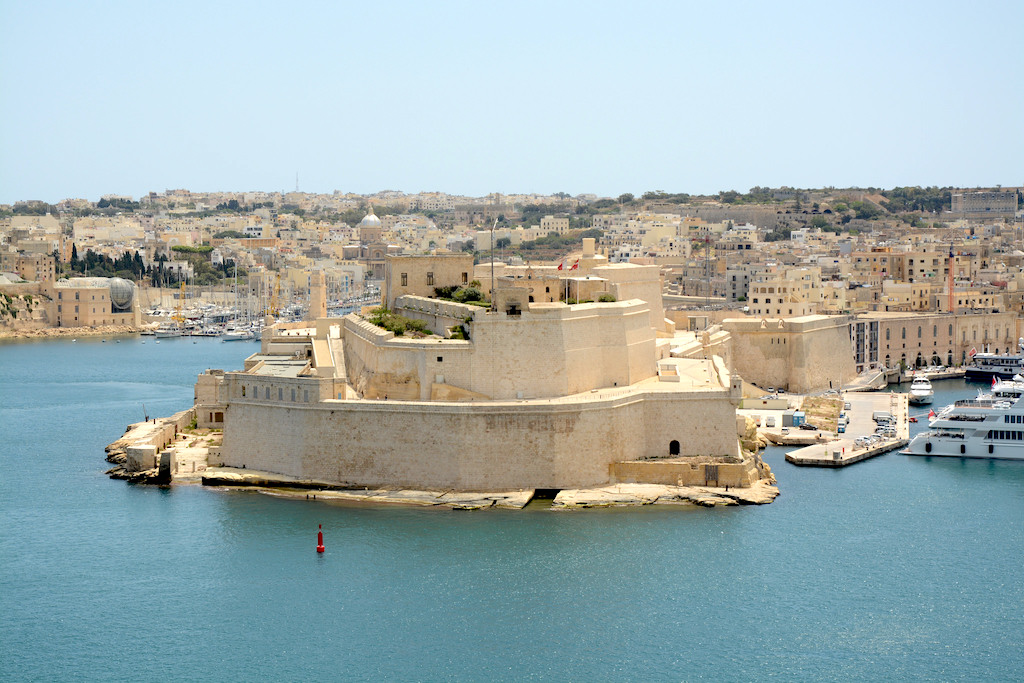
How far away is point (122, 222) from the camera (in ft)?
365

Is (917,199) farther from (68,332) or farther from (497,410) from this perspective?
(497,410)

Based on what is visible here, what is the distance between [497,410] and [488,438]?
547 millimetres

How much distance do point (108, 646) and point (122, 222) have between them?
95576mm

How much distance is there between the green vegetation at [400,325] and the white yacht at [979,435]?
11247mm

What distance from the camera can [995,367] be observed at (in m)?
43.7

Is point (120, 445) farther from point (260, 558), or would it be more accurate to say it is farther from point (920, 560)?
point (920, 560)

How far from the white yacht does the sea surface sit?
1.89 m

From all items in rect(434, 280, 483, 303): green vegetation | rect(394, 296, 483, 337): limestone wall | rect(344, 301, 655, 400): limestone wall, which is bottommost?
rect(344, 301, 655, 400): limestone wall

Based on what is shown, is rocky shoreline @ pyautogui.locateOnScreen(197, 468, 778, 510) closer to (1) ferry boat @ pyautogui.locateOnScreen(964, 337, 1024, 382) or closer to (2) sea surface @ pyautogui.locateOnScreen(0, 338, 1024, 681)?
(2) sea surface @ pyautogui.locateOnScreen(0, 338, 1024, 681)

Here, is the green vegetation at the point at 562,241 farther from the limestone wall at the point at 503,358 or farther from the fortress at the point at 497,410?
the limestone wall at the point at 503,358

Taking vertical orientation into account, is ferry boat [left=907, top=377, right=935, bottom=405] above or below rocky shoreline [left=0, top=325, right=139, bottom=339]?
above

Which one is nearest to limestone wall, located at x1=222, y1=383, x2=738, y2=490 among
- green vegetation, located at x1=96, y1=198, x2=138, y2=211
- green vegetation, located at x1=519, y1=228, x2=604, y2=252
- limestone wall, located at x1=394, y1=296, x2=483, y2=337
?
limestone wall, located at x1=394, y1=296, x2=483, y2=337

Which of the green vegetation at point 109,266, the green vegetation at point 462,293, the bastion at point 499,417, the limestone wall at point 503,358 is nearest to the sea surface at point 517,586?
the bastion at point 499,417

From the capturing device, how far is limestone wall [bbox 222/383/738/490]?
26.2 meters
